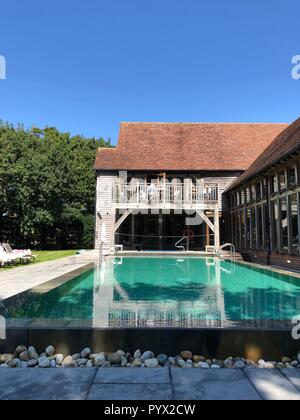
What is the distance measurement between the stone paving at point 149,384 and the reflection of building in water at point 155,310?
92cm

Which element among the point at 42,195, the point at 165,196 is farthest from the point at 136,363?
the point at 42,195

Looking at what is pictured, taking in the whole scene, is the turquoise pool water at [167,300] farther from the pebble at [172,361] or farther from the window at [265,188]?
the window at [265,188]

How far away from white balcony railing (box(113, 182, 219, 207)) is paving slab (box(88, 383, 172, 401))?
14.9 metres

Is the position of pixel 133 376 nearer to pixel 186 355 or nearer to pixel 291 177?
pixel 186 355

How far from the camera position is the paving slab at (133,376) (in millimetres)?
2730

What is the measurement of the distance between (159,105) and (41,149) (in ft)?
33.1

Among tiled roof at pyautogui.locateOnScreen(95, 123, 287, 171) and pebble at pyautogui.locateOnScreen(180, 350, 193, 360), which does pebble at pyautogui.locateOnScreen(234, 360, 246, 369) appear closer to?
pebble at pyautogui.locateOnScreen(180, 350, 193, 360)

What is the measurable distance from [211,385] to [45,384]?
1384mm

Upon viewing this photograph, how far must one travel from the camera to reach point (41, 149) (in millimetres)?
25703

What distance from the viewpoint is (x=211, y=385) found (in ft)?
8.70

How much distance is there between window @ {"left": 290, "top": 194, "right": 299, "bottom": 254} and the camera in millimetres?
10836

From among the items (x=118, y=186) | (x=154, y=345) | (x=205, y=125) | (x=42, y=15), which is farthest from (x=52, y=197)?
(x=154, y=345)

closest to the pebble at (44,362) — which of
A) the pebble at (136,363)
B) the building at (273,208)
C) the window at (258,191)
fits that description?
the pebble at (136,363)
